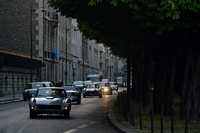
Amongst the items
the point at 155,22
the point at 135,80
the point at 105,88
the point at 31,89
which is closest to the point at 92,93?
the point at 31,89

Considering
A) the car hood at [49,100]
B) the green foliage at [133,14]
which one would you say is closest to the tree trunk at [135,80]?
the green foliage at [133,14]

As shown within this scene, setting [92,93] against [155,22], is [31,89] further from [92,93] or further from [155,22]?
[155,22]

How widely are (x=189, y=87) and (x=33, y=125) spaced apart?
637 centimetres

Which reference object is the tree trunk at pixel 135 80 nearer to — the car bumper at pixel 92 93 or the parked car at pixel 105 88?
the car bumper at pixel 92 93

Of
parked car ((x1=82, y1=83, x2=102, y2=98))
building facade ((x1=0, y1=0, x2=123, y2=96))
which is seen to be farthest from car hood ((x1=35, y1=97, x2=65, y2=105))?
parked car ((x1=82, y1=83, x2=102, y2=98))

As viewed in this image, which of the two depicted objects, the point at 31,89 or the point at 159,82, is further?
the point at 31,89

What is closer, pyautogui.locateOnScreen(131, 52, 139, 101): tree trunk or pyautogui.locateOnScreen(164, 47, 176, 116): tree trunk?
pyautogui.locateOnScreen(164, 47, 176, 116): tree trunk

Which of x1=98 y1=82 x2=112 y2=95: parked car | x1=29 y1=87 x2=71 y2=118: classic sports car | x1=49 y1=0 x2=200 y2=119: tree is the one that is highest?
x1=49 y1=0 x2=200 y2=119: tree

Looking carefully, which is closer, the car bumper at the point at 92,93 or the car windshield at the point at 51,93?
the car windshield at the point at 51,93

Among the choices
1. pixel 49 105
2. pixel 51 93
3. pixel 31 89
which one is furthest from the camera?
pixel 31 89

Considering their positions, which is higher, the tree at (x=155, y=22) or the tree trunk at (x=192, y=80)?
the tree at (x=155, y=22)

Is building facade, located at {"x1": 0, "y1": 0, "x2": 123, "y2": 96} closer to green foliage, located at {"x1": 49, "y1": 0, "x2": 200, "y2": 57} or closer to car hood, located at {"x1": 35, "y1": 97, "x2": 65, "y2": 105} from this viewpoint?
car hood, located at {"x1": 35, "y1": 97, "x2": 65, "y2": 105}

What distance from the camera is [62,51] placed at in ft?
316

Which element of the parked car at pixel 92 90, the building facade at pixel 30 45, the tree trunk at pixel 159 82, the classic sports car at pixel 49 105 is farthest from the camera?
the building facade at pixel 30 45
